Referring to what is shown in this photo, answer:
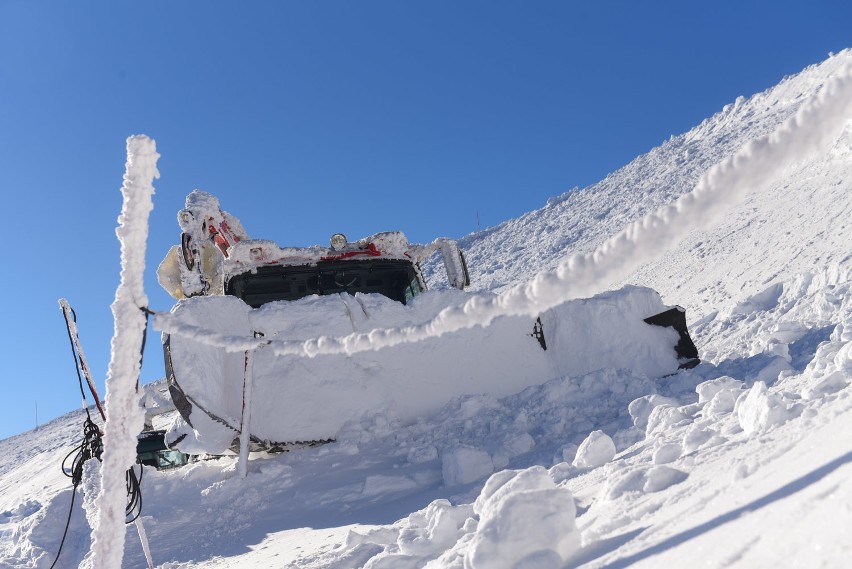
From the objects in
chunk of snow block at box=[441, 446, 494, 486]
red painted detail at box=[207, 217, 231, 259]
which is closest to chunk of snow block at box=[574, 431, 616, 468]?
chunk of snow block at box=[441, 446, 494, 486]

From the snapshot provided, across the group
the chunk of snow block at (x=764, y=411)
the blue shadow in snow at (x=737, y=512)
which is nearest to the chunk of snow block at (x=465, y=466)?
the chunk of snow block at (x=764, y=411)

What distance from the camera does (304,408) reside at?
6.04 meters

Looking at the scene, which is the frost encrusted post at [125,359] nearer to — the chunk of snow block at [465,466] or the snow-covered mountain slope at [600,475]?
the snow-covered mountain slope at [600,475]

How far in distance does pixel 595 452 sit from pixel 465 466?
105 cm

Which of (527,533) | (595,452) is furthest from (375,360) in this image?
(527,533)

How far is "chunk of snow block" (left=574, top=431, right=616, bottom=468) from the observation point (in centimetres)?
382

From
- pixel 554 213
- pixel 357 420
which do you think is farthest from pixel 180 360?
pixel 554 213

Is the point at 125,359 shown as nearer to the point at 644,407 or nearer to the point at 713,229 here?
the point at 644,407

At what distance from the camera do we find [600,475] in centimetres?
344

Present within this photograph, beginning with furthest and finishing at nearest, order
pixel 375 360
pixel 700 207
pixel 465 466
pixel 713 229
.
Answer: pixel 713 229, pixel 375 360, pixel 465 466, pixel 700 207

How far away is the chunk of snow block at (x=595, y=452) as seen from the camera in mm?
3820

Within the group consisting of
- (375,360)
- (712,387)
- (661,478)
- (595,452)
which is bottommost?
(661,478)

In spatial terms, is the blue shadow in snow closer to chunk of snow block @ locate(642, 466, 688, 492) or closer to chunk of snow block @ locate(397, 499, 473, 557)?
chunk of snow block @ locate(642, 466, 688, 492)

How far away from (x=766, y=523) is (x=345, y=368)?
4.89m
